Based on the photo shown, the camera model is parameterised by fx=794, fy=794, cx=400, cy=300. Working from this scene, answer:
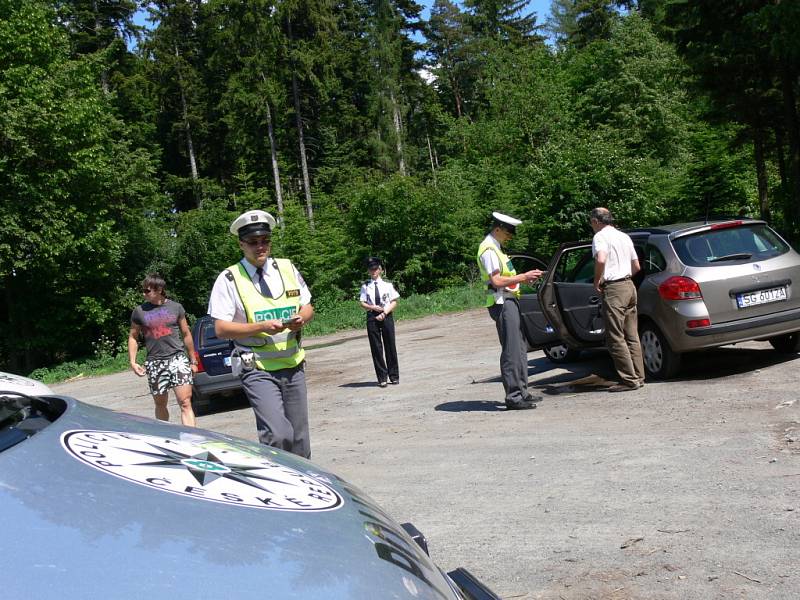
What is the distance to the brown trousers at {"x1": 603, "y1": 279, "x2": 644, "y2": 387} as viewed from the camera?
343 inches

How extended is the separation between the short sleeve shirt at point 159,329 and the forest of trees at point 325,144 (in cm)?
1292

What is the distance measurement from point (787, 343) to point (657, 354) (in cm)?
167

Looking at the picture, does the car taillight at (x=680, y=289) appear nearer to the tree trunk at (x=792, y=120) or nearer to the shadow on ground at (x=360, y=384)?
the shadow on ground at (x=360, y=384)

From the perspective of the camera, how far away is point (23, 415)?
2455 millimetres

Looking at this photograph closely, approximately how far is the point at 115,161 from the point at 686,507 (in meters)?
33.2

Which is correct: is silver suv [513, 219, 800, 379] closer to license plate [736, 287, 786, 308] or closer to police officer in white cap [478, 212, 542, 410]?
license plate [736, 287, 786, 308]

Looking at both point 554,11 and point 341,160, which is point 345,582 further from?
point 554,11

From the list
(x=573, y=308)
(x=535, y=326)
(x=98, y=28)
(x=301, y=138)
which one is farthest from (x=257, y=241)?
(x=301, y=138)

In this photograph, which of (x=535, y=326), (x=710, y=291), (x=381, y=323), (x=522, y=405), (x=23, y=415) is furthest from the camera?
(x=381, y=323)

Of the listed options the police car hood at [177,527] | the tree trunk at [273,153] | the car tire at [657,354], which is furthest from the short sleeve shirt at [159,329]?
the tree trunk at [273,153]

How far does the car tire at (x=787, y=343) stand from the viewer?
9281mm

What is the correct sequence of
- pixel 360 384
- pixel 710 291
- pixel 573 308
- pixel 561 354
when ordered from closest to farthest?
1. pixel 710 291
2. pixel 573 308
3. pixel 561 354
4. pixel 360 384

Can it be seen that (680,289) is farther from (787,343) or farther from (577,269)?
(577,269)

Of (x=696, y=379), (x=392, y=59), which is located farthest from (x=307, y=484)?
(x=392, y=59)
